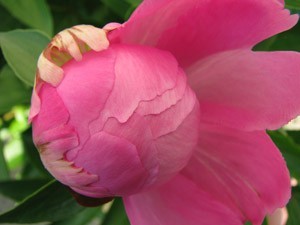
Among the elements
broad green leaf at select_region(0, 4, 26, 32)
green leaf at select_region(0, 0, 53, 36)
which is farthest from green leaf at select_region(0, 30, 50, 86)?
broad green leaf at select_region(0, 4, 26, 32)

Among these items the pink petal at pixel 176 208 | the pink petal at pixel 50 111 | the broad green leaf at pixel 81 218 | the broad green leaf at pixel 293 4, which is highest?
the pink petal at pixel 50 111

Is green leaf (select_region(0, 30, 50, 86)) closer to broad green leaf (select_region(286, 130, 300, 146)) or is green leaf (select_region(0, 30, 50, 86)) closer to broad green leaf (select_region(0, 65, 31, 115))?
broad green leaf (select_region(0, 65, 31, 115))

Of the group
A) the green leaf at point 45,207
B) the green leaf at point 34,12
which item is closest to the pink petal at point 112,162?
the green leaf at point 45,207

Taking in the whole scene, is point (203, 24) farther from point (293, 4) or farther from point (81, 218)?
point (81, 218)

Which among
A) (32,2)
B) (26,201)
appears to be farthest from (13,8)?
(26,201)

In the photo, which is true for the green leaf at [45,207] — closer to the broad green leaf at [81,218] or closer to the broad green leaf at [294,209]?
the broad green leaf at [81,218]

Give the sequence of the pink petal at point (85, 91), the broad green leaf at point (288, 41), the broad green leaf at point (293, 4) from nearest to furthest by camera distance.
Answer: the pink petal at point (85, 91)
the broad green leaf at point (293, 4)
the broad green leaf at point (288, 41)
